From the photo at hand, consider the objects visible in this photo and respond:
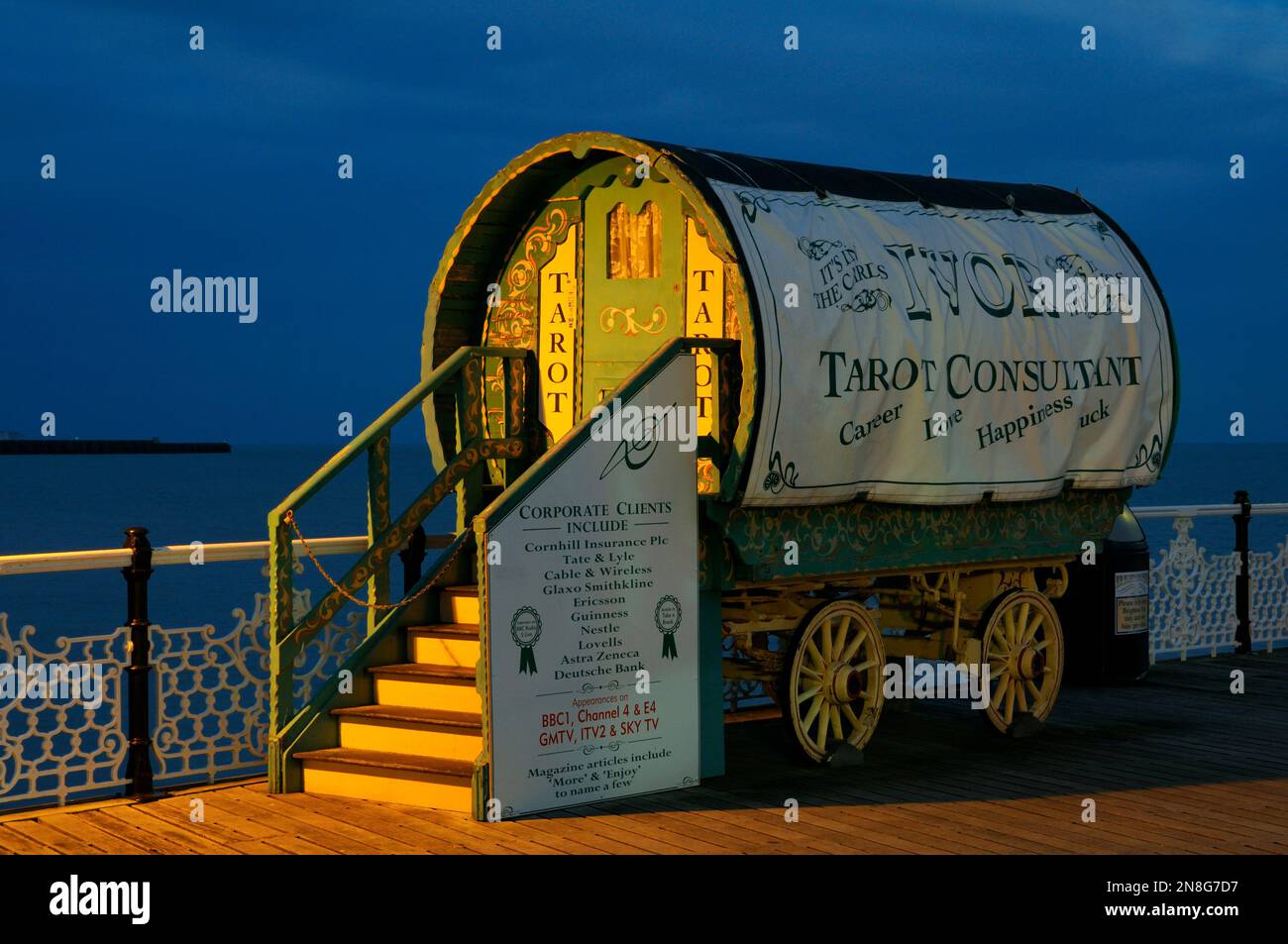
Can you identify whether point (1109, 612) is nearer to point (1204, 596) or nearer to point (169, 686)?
point (1204, 596)

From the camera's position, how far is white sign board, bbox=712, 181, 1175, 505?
923 centimetres

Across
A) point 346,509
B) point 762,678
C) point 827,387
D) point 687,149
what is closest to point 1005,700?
point 762,678

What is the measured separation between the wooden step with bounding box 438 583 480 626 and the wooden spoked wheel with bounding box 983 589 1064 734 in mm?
3286

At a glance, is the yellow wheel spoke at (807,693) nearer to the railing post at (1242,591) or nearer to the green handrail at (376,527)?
the green handrail at (376,527)

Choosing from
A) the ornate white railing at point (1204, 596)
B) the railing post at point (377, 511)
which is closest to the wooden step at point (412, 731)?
the railing post at point (377, 511)

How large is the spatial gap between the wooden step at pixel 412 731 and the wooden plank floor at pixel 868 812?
40 centimetres

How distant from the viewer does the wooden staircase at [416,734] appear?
28.6ft

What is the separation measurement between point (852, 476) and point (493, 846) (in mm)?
3041

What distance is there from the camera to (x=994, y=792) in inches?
363

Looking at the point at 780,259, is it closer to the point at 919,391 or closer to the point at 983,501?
the point at 919,391

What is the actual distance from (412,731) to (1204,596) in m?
8.76

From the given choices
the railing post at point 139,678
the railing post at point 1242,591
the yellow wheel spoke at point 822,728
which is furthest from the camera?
the railing post at point 1242,591

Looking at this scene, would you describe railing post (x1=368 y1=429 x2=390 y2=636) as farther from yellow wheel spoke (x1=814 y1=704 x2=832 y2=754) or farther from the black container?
the black container

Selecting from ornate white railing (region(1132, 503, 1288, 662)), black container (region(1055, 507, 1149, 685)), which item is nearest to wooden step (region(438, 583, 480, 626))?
black container (region(1055, 507, 1149, 685))
